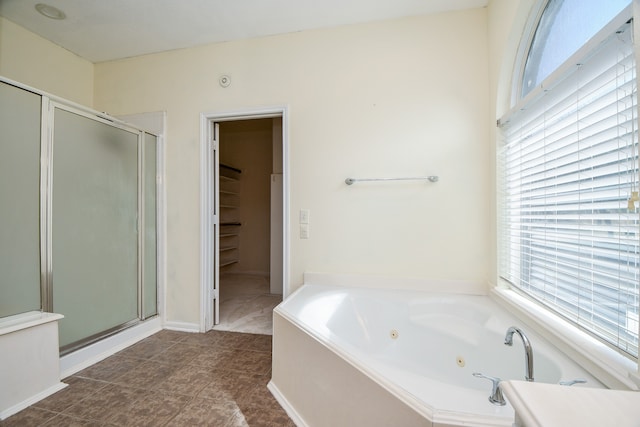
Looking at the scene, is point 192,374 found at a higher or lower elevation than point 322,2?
lower

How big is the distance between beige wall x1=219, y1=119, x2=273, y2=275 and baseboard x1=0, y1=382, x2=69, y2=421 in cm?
329

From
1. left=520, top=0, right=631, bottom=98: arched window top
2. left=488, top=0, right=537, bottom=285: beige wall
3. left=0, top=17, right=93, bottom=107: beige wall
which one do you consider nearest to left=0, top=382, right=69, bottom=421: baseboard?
left=0, top=17, right=93, bottom=107: beige wall

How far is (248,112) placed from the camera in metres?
2.24

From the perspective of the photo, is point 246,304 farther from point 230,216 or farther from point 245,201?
point 245,201

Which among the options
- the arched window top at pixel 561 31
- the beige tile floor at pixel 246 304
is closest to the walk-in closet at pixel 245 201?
the beige tile floor at pixel 246 304

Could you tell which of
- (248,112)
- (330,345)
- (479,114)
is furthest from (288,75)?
(330,345)

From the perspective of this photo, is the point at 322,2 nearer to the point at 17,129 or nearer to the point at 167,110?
the point at 167,110

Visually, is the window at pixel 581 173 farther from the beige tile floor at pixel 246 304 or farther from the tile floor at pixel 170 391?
the beige tile floor at pixel 246 304

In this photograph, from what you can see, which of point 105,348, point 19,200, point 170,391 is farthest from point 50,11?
point 170,391

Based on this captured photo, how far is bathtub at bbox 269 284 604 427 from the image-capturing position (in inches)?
31.5

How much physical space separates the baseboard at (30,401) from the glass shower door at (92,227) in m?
0.25

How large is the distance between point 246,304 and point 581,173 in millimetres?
3044

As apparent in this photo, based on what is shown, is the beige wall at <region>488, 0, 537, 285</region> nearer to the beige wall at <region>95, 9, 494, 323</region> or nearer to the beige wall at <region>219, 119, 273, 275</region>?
the beige wall at <region>95, 9, 494, 323</region>

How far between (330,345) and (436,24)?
88.3 inches
